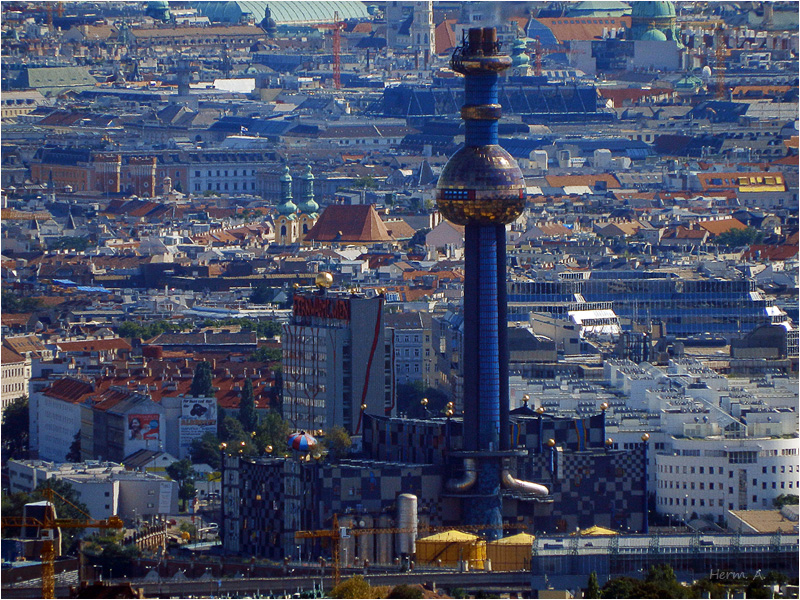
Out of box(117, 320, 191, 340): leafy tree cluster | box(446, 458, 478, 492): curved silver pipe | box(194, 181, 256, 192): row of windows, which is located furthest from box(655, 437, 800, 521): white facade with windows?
box(194, 181, 256, 192): row of windows

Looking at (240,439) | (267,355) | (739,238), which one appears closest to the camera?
(240,439)

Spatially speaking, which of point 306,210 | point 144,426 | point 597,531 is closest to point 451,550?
point 597,531

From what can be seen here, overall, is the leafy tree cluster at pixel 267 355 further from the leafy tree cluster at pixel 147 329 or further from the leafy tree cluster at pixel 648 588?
the leafy tree cluster at pixel 648 588

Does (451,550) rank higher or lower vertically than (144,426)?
lower

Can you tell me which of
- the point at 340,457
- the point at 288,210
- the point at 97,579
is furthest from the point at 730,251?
the point at 97,579

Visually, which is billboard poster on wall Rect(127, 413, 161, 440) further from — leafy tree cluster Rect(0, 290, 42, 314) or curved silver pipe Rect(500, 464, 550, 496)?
leafy tree cluster Rect(0, 290, 42, 314)

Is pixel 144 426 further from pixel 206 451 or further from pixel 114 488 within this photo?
pixel 114 488

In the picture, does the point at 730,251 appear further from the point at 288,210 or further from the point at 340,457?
the point at 340,457
